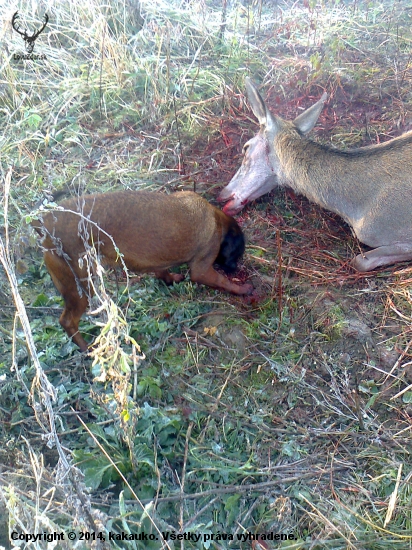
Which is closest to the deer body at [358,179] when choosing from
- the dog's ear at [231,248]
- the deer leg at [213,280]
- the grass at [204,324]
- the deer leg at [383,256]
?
the deer leg at [383,256]

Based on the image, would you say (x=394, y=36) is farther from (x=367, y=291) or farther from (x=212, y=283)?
(x=212, y=283)

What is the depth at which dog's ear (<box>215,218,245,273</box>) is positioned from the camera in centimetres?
383

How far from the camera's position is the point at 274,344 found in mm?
3520

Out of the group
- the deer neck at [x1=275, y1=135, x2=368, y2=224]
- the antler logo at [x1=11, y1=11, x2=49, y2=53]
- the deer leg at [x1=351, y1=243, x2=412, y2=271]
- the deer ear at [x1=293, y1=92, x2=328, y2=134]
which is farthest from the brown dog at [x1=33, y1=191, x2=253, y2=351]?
the antler logo at [x1=11, y1=11, x2=49, y2=53]

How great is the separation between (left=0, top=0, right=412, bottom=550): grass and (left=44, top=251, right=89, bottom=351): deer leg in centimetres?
15

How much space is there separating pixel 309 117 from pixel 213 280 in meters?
1.68

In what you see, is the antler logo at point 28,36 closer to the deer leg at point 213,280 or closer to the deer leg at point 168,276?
the deer leg at point 168,276

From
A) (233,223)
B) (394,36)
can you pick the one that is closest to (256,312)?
(233,223)

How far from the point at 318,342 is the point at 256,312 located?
0.50m

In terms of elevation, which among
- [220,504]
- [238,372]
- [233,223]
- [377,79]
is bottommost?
[220,504]

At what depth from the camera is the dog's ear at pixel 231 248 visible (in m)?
3.83

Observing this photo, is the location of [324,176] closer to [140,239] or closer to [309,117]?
[309,117]

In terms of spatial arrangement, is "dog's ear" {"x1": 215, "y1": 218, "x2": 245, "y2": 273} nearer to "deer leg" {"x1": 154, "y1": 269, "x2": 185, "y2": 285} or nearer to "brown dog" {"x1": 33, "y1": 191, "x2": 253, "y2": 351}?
"brown dog" {"x1": 33, "y1": 191, "x2": 253, "y2": 351}

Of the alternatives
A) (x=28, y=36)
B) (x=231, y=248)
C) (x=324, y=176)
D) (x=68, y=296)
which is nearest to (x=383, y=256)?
(x=324, y=176)
